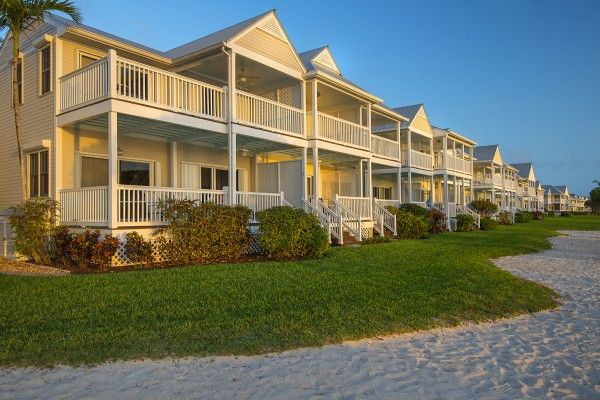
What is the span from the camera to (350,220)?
19.0 m

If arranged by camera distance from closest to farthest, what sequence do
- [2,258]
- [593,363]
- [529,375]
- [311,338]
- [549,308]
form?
1. [529,375]
2. [593,363]
3. [311,338]
4. [549,308]
5. [2,258]

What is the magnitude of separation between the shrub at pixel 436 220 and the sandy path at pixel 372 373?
762 inches

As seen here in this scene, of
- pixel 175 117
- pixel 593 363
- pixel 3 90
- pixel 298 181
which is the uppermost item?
pixel 3 90

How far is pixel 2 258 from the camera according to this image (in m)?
13.6

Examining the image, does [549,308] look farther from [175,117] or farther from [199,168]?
[199,168]

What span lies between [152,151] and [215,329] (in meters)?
11.8

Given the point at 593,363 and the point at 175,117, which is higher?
the point at 175,117

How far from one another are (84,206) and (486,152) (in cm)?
4745

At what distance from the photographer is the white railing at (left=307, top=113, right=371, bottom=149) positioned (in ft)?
63.6

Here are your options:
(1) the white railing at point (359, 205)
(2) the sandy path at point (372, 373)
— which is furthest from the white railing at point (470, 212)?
(2) the sandy path at point (372, 373)

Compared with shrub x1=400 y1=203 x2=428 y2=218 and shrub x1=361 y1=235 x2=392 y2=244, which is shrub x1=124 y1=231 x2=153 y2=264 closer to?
shrub x1=361 y1=235 x2=392 y2=244

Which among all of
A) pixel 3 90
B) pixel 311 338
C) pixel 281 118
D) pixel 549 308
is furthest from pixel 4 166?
pixel 549 308

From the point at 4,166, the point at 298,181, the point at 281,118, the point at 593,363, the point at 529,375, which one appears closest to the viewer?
the point at 529,375

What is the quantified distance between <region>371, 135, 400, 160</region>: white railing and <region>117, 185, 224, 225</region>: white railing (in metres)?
13.7
